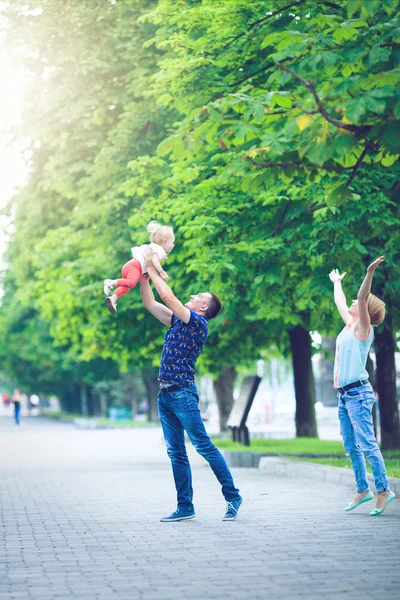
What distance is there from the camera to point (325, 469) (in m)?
13.6

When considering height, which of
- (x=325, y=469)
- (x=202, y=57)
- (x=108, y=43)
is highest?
(x=108, y=43)

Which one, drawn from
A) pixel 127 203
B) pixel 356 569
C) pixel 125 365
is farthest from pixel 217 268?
pixel 125 365

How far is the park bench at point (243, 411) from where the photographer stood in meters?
22.8

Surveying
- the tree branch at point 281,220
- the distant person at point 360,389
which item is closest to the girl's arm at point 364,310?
the distant person at point 360,389

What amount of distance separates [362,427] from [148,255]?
2447 millimetres

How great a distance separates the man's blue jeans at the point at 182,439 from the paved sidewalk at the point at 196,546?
286 mm

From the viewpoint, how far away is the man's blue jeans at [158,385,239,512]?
29.7 ft

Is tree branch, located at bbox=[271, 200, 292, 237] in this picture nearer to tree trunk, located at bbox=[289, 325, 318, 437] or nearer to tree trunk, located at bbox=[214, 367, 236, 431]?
tree trunk, located at bbox=[289, 325, 318, 437]

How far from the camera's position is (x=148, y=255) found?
8.62 metres

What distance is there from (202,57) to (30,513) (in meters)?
7.71

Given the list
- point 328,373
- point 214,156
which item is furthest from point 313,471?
point 328,373

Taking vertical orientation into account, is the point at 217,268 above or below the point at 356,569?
above

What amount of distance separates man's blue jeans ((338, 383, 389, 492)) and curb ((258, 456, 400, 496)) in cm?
151

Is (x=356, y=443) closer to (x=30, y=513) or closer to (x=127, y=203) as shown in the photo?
(x=30, y=513)
